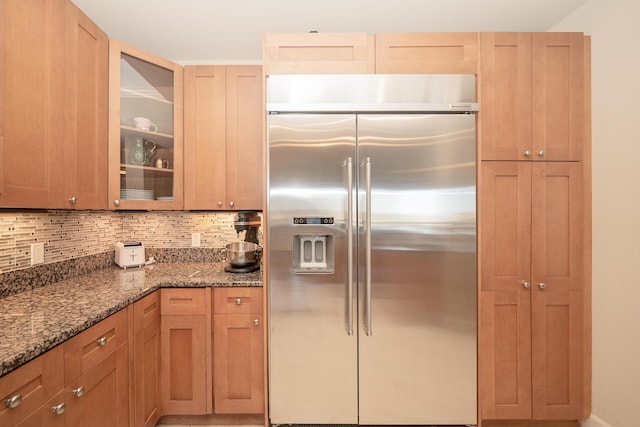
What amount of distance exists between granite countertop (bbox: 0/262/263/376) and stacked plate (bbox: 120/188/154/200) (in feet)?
1.73

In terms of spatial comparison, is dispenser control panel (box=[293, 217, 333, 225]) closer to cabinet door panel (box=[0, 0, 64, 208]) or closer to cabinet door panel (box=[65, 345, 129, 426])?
cabinet door panel (box=[65, 345, 129, 426])

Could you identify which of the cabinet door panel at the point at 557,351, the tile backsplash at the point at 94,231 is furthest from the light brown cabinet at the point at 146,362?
the cabinet door panel at the point at 557,351

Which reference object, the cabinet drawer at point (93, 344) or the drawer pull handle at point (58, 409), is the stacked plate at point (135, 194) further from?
the drawer pull handle at point (58, 409)

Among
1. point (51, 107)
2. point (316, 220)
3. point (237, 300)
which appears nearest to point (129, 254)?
point (237, 300)

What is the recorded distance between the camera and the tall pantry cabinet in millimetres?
1613

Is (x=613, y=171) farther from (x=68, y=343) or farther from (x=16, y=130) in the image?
(x=16, y=130)

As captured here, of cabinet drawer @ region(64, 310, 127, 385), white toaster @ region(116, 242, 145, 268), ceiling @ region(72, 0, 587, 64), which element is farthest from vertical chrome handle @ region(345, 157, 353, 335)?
white toaster @ region(116, 242, 145, 268)

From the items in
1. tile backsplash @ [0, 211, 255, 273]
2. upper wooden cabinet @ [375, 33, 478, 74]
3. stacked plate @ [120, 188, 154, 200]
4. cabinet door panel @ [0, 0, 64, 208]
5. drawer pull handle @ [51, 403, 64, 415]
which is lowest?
drawer pull handle @ [51, 403, 64, 415]

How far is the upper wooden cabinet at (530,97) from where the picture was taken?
1.62 metres

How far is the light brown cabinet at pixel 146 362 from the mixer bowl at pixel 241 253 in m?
0.48

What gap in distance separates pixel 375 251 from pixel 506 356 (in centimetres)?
100

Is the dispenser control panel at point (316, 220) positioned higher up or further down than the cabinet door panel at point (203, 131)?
further down

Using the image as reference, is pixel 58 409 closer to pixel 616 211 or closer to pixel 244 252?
pixel 244 252

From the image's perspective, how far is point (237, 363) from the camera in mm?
1702
